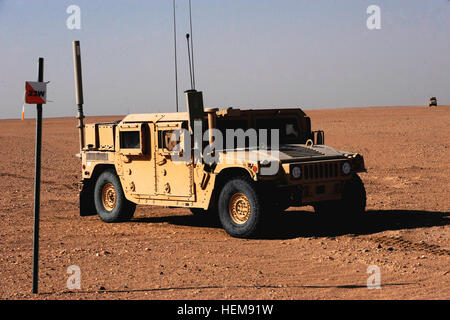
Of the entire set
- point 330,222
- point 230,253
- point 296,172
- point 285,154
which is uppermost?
point 285,154

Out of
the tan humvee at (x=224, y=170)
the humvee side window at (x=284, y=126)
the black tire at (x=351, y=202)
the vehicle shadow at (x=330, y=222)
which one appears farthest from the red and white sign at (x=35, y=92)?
the black tire at (x=351, y=202)

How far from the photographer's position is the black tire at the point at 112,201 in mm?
12531

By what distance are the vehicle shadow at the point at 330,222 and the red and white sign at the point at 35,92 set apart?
14.3 feet

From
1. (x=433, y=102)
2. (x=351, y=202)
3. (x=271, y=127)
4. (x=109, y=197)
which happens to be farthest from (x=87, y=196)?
(x=433, y=102)

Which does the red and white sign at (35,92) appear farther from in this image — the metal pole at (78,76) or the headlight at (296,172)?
the metal pole at (78,76)

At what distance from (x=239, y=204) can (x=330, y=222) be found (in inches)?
77.0

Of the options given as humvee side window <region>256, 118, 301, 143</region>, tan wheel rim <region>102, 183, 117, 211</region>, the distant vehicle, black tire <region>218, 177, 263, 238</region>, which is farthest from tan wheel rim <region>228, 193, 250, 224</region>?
the distant vehicle

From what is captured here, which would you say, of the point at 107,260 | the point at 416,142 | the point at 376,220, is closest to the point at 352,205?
the point at 376,220

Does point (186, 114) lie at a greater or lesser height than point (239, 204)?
greater

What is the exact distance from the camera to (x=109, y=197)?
42.2 ft

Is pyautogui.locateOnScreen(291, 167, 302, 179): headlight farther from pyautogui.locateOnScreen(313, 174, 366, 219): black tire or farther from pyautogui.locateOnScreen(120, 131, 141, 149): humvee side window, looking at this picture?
pyautogui.locateOnScreen(120, 131, 141, 149): humvee side window

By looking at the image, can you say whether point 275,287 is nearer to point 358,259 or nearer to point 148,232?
point 358,259

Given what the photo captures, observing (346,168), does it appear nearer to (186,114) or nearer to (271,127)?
(271,127)

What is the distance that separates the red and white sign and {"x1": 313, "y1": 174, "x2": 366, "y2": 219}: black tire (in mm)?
5498
